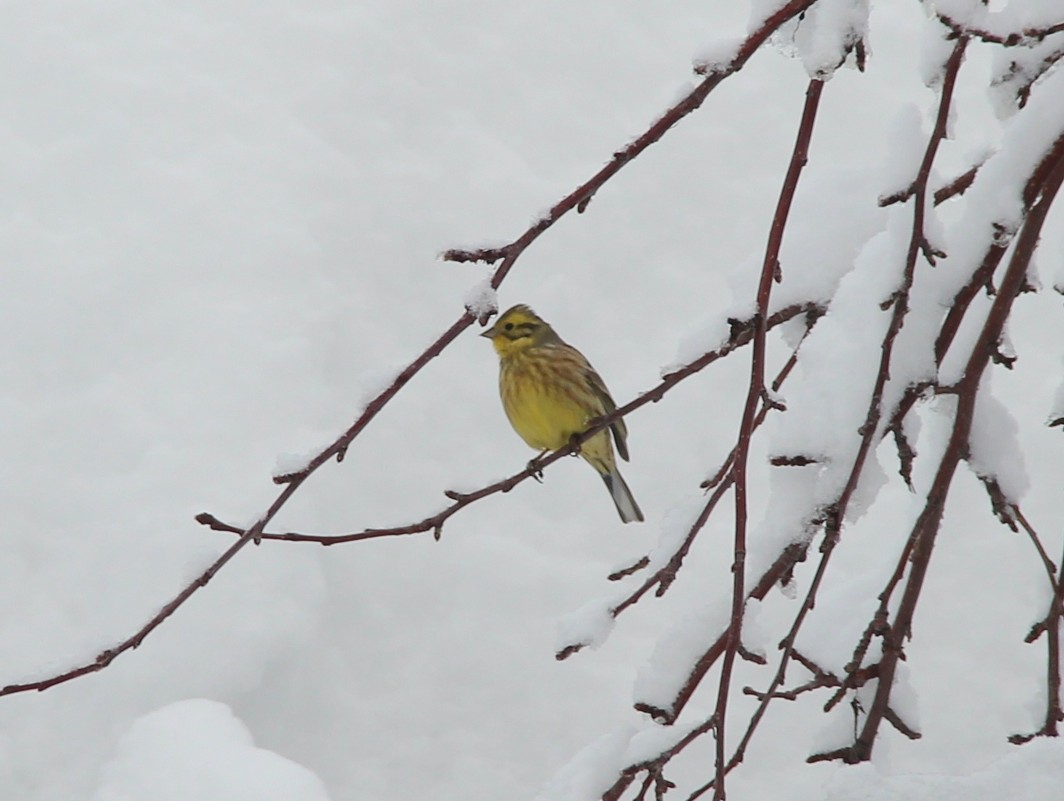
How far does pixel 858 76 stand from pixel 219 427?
214 centimetres

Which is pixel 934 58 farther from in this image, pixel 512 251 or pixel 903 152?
pixel 512 251

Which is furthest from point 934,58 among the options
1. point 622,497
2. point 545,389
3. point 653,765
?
point 622,497

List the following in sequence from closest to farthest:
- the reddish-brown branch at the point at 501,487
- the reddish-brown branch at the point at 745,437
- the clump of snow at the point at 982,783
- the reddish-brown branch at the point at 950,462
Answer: the clump of snow at the point at 982,783
the reddish-brown branch at the point at 745,437
the reddish-brown branch at the point at 501,487
the reddish-brown branch at the point at 950,462

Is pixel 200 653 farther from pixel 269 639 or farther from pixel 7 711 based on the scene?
pixel 7 711

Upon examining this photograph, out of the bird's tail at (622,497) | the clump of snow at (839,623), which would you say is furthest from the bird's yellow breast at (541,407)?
the clump of snow at (839,623)

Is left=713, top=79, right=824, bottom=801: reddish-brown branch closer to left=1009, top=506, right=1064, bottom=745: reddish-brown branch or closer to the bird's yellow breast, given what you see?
left=1009, top=506, right=1064, bottom=745: reddish-brown branch

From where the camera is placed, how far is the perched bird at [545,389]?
8.03 feet

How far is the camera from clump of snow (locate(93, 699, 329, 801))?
85.2 inches

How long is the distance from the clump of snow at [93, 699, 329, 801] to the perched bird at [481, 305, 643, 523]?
74 cm

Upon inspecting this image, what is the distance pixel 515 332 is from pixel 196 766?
0.96 m

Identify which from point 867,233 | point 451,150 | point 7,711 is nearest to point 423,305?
point 451,150

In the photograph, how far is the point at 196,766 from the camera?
224 centimetres

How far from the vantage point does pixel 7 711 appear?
2574 mm

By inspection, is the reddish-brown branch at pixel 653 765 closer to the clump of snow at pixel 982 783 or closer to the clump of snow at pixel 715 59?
the clump of snow at pixel 982 783
